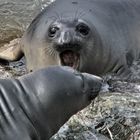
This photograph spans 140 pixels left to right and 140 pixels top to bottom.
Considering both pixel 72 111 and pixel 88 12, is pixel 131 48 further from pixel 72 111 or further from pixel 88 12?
pixel 72 111

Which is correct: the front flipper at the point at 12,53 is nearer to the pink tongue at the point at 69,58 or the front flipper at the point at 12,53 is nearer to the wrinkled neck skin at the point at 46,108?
the pink tongue at the point at 69,58

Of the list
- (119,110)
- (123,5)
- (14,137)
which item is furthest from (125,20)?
(14,137)

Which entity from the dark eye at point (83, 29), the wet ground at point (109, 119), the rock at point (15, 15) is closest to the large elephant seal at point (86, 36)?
the dark eye at point (83, 29)

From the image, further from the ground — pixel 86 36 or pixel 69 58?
pixel 86 36

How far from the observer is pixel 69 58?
297 inches

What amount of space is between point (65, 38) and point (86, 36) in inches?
20.3

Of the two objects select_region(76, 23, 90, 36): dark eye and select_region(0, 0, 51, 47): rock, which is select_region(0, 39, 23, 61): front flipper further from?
select_region(76, 23, 90, 36): dark eye

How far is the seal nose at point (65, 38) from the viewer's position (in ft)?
23.8

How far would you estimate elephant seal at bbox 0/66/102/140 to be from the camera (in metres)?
5.66

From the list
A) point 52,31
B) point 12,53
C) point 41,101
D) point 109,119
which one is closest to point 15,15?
point 12,53

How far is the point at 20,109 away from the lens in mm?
5754

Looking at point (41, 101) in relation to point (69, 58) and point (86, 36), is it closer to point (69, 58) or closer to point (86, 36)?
point (69, 58)

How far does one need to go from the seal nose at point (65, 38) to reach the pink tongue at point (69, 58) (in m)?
0.22

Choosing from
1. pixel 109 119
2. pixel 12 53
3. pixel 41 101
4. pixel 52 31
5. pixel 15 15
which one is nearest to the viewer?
pixel 41 101
